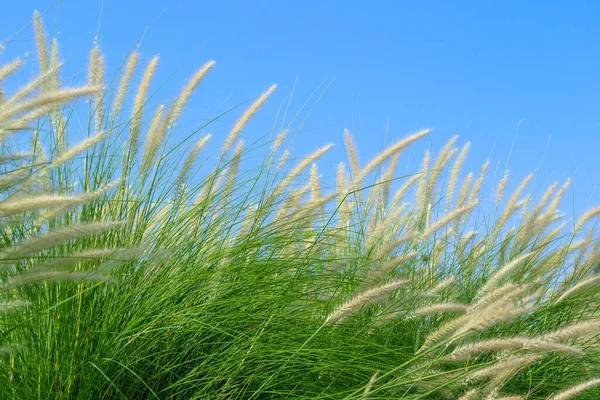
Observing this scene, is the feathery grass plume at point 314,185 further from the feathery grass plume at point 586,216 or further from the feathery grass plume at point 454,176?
the feathery grass plume at point 586,216

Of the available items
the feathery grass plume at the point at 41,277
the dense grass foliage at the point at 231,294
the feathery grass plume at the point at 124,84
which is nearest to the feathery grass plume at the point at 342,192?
Answer: the dense grass foliage at the point at 231,294

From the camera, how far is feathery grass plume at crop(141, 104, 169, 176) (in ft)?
9.05

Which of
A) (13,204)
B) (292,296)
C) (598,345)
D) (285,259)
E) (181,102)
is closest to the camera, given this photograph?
(13,204)

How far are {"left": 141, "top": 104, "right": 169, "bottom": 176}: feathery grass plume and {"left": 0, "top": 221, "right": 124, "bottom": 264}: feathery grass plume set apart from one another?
1.25 m

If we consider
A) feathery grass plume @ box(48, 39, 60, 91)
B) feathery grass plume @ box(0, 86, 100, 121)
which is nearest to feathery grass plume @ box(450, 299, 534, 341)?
feathery grass plume @ box(0, 86, 100, 121)

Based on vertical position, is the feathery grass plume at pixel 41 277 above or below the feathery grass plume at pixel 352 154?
below

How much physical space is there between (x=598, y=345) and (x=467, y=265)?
0.63m

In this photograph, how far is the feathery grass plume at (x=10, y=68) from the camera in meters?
1.80

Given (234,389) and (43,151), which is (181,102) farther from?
(234,389)

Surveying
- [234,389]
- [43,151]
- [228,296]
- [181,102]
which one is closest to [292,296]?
[228,296]

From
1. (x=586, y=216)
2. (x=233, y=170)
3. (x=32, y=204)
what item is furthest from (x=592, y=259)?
(x=32, y=204)

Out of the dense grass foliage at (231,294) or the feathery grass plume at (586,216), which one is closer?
the dense grass foliage at (231,294)

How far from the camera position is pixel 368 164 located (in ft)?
9.37

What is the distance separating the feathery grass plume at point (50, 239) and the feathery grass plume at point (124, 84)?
1.37 metres
